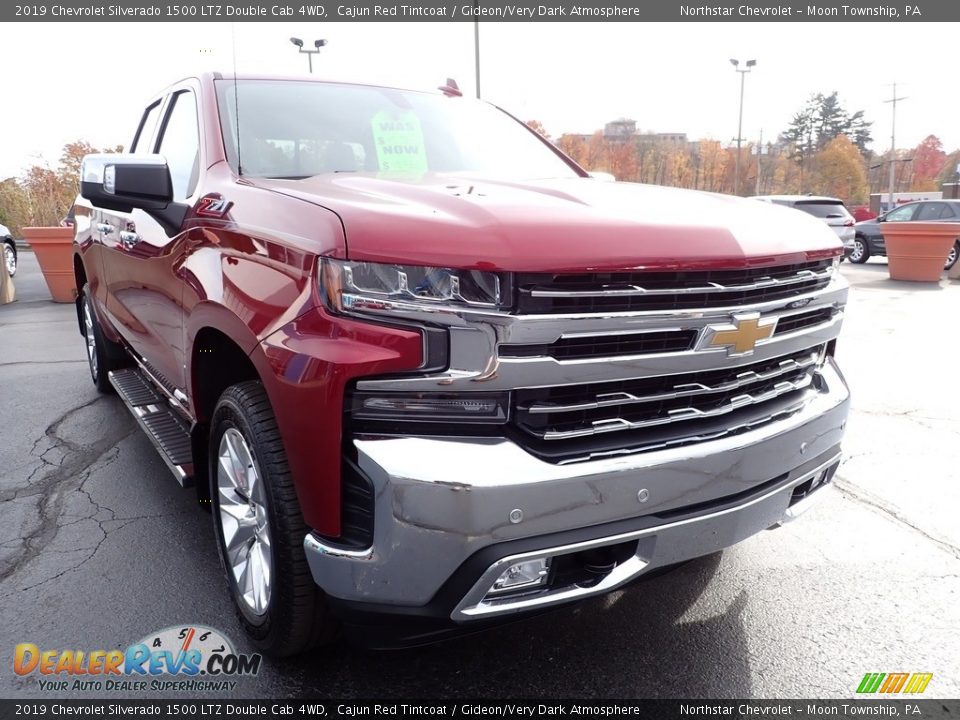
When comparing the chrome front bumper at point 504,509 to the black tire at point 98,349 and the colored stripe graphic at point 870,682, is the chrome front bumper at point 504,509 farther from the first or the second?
the black tire at point 98,349

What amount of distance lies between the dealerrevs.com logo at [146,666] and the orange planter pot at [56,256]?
9626 mm

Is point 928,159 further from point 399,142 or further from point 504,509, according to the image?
point 504,509

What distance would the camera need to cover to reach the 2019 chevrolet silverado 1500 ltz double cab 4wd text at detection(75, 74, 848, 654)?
1.77 metres

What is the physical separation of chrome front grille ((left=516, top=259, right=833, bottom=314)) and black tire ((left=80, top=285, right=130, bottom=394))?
13.2ft

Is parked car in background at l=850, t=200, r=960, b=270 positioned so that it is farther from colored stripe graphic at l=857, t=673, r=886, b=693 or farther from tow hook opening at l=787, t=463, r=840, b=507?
colored stripe graphic at l=857, t=673, r=886, b=693

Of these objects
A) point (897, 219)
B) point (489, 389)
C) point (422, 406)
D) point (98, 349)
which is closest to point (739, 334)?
point (489, 389)

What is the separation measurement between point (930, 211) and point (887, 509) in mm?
16690

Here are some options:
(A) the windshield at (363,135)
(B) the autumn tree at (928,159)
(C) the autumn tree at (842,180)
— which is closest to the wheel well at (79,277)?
(A) the windshield at (363,135)

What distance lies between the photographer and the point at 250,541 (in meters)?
2.42

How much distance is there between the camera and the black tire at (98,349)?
516cm

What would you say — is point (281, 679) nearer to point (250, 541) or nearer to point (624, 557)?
point (250, 541)

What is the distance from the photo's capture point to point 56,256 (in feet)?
36.0

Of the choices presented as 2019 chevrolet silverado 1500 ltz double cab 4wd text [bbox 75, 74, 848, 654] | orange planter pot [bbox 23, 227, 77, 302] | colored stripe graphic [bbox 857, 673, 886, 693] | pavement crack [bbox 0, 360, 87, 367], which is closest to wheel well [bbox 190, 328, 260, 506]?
2019 chevrolet silverado 1500 ltz double cab 4wd text [bbox 75, 74, 848, 654]

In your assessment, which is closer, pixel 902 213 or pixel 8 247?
pixel 8 247
